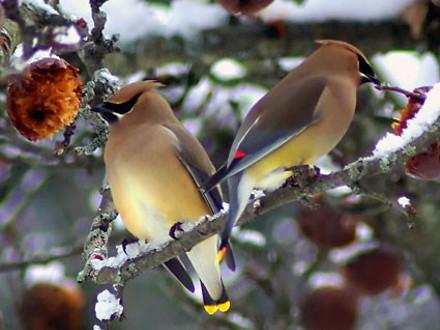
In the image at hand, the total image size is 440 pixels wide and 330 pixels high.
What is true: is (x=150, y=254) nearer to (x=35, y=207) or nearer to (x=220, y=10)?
(x=220, y=10)

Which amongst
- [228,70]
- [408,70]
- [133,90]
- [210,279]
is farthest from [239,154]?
[408,70]

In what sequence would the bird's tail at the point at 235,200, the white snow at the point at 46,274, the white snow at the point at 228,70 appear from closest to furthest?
the bird's tail at the point at 235,200 → the white snow at the point at 228,70 → the white snow at the point at 46,274

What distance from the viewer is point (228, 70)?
362 cm

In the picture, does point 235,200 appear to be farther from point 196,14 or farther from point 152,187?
point 196,14

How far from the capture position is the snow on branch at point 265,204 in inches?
65.1

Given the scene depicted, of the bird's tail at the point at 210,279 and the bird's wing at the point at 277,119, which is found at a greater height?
the bird's wing at the point at 277,119

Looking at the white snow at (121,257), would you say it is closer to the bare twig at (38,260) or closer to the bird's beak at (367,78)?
the bird's beak at (367,78)

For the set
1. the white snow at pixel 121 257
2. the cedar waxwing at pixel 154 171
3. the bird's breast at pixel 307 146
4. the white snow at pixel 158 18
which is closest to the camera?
the white snow at pixel 121 257

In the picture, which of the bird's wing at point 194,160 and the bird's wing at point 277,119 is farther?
the bird's wing at point 194,160

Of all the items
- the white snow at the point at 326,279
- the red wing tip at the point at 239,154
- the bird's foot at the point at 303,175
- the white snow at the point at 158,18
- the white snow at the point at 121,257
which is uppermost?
the bird's foot at the point at 303,175

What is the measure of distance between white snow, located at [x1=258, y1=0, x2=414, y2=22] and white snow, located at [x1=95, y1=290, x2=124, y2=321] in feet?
4.76

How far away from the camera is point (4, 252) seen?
4.23m

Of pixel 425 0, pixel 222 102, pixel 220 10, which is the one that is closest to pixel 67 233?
pixel 222 102

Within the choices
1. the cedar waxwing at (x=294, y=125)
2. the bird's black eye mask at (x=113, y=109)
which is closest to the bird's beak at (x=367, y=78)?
the cedar waxwing at (x=294, y=125)
